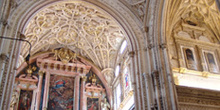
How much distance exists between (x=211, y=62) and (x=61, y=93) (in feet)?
31.4

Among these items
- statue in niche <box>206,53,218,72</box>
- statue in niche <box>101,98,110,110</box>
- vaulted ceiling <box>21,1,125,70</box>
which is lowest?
statue in niche <box>101,98,110,110</box>

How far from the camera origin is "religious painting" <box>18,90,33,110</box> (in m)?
16.4

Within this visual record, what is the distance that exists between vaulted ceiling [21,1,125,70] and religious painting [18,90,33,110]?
8.62 ft

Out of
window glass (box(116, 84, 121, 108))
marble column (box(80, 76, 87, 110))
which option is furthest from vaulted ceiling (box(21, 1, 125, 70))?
→ window glass (box(116, 84, 121, 108))

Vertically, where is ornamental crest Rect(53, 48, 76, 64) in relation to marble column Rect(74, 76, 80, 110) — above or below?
above

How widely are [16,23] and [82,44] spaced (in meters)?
7.64

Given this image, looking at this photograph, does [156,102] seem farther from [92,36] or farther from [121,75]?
[92,36]

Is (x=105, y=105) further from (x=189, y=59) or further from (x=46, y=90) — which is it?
(x=189, y=59)

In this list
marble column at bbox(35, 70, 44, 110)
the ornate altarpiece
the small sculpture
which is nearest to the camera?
the small sculpture

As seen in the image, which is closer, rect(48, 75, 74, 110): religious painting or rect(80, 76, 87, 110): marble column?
rect(48, 75, 74, 110): religious painting

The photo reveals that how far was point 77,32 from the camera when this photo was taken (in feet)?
59.9

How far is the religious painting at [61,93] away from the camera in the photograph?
17.1m

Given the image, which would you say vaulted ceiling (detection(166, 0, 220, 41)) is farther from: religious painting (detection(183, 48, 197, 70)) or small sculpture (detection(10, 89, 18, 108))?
small sculpture (detection(10, 89, 18, 108))

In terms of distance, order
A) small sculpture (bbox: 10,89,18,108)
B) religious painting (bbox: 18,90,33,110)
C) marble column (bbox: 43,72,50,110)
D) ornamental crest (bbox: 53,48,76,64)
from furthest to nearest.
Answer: ornamental crest (bbox: 53,48,76,64)
marble column (bbox: 43,72,50,110)
religious painting (bbox: 18,90,33,110)
small sculpture (bbox: 10,89,18,108)
